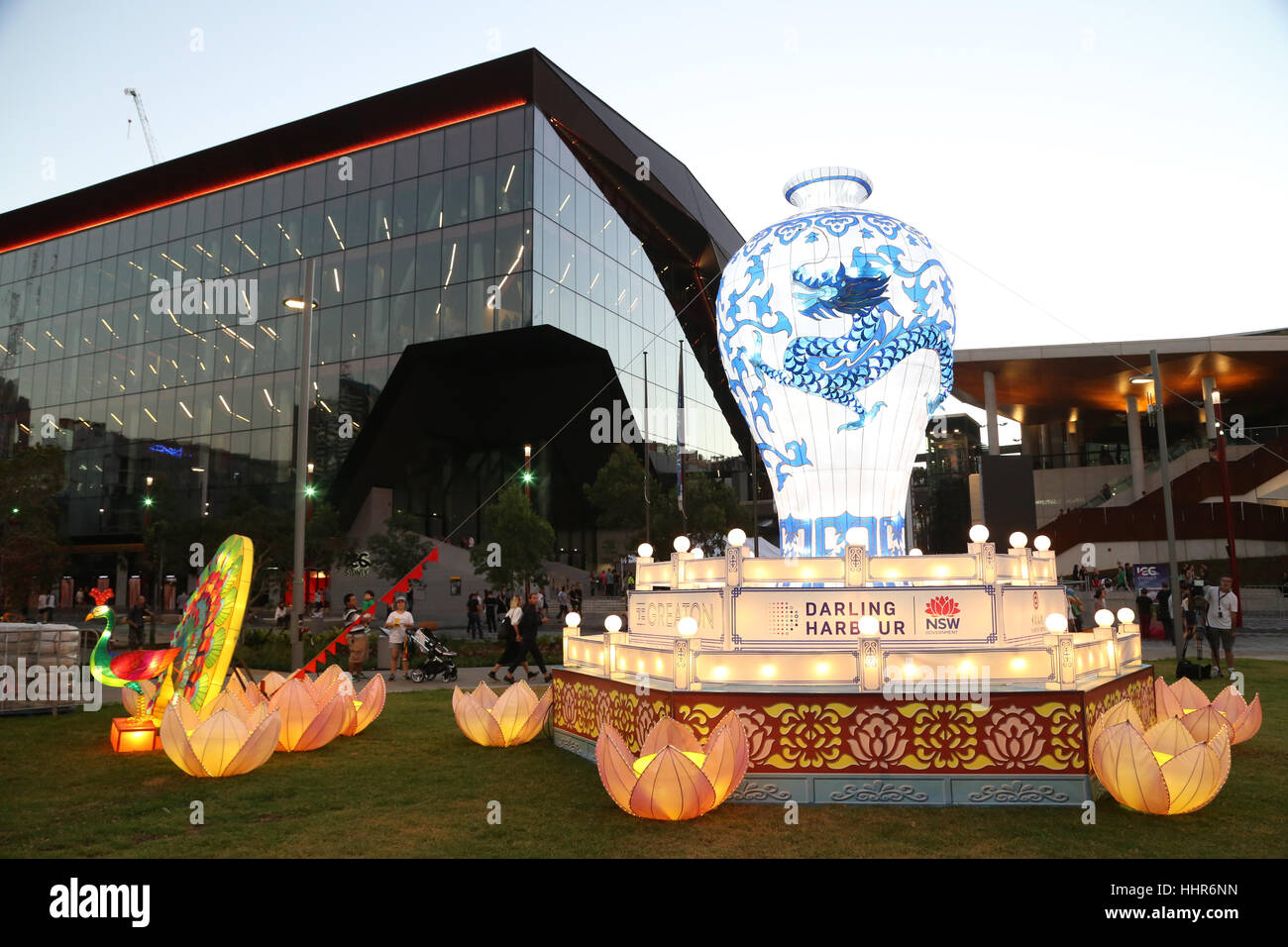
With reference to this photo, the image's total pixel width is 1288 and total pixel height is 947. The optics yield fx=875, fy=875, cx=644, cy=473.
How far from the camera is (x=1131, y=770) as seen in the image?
651 centimetres

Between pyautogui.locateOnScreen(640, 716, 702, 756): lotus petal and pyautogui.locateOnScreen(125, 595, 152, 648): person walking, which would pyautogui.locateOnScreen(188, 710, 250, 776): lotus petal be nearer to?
pyautogui.locateOnScreen(640, 716, 702, 756): lotus petal

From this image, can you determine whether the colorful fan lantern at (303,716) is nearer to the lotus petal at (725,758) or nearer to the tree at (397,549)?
the lotus petal at (725,758)

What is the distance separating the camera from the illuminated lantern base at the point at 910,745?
272 inches

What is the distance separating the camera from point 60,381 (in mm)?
52156

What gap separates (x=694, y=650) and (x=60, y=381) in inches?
2254

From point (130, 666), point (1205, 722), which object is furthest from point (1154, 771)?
point (130, 666)

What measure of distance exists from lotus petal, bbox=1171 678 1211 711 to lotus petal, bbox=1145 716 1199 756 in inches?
76.4

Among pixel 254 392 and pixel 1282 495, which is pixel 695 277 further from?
pixel 1282 495

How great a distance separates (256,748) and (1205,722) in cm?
868

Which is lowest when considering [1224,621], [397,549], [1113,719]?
[1113,719]

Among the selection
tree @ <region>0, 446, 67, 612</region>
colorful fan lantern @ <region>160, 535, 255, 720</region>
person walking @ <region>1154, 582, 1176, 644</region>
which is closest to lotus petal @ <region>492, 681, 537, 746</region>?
colorful fan lantern @ <region>160, 535, 255, 720</region>

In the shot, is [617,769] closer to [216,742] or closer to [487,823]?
[487,823]

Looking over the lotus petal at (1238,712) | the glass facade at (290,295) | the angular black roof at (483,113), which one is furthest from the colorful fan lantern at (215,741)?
the glass facade at (290,295)

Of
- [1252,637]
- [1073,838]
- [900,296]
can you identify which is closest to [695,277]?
[1252,637]
